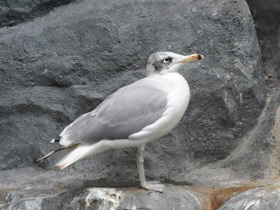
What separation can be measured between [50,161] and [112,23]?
1329 mm

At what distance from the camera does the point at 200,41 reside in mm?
4746

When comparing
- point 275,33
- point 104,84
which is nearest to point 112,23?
point 104,84

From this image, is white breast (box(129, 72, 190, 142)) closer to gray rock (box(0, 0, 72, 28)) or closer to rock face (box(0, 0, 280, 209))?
rock face (box(0, 0, 280, 209))

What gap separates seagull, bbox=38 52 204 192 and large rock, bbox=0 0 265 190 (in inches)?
29.1

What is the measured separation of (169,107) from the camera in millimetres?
3811

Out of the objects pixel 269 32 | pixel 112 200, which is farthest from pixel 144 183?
pixel 269 32

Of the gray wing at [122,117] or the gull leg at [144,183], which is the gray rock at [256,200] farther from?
the gray wing at [122,117]

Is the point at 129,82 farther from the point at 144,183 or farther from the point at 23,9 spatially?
the point at 23,9

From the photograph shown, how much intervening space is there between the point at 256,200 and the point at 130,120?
1.01m

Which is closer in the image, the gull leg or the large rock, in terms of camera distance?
the gull leg

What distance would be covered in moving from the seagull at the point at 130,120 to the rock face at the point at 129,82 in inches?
28.8

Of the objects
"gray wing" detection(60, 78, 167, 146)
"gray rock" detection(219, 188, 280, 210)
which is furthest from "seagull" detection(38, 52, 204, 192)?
"gray rock" detection(219, 188, 280, 210)

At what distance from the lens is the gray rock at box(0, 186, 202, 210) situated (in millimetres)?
3760

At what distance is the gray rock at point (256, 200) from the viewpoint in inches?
139
